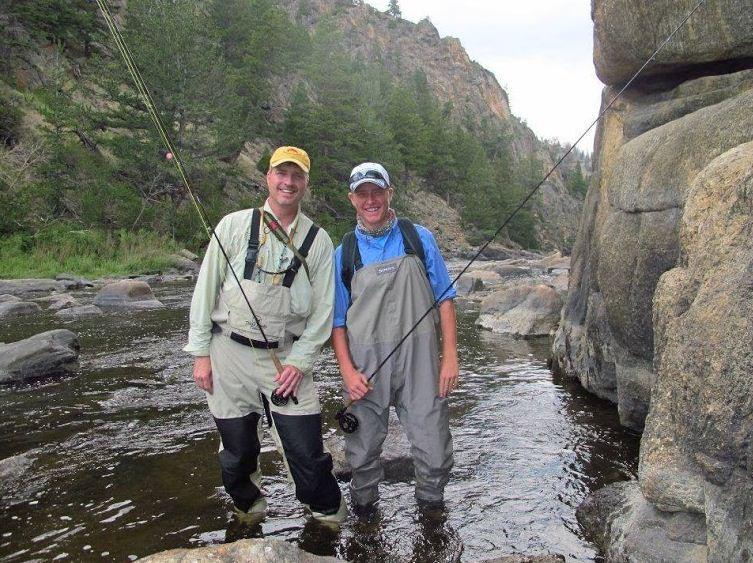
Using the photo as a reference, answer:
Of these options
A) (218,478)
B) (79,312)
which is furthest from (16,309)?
(218,478)

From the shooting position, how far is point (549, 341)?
1220 centimetres

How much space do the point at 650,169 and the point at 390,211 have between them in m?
3.06

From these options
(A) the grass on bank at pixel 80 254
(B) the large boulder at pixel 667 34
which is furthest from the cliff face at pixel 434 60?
(B) the large boulder at pixel 667 34

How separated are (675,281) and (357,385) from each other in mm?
2171

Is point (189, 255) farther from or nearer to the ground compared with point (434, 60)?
nearer to the ground

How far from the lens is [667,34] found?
7082 mm

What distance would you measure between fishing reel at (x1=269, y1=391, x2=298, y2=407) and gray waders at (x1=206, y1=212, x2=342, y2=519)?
0.03 m

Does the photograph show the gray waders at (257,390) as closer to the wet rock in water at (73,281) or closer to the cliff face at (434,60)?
the wet rock in water at (73,281)

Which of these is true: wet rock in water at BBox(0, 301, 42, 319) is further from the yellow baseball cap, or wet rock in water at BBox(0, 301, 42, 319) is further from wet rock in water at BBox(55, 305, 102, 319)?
the yellow baseball cap

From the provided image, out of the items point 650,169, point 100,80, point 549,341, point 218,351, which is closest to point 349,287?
point 218,351

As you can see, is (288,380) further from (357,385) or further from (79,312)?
(79,312)

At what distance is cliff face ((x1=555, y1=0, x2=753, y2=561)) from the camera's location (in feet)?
9.64

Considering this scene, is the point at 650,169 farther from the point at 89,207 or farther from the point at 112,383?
the point at 89,207

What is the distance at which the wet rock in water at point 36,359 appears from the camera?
342 inches
